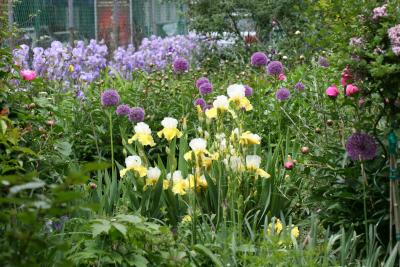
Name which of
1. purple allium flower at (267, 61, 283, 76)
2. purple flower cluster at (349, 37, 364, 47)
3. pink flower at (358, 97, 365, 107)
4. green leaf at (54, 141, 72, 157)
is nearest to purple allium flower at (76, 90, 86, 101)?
purple allium flower at (267, 61, 283, 76)

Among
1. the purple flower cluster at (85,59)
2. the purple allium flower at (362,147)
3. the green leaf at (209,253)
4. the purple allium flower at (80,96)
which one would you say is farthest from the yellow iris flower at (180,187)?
the purple allium flower at (80,96)

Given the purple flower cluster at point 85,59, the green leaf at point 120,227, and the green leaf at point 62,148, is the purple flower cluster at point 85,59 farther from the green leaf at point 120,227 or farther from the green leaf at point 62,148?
the green leaf at point 120,227

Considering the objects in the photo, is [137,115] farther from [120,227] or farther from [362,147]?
[120,227]

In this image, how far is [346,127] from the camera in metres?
4.45

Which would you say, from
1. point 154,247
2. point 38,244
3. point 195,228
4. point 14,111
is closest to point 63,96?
point 14,111

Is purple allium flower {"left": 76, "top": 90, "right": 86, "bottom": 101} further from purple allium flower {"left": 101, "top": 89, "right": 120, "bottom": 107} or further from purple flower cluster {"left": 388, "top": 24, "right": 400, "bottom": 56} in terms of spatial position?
purple flower cluster {"left": 388, "top": 24, "right": 400, "bottom": 56}

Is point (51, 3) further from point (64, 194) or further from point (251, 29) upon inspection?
point (64, 194)

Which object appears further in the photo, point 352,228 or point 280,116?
point 280,116

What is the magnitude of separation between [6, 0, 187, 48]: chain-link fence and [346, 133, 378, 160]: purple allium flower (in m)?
8.42

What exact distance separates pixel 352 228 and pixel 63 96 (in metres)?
3.38

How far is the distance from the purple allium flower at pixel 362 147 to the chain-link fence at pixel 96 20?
842cm

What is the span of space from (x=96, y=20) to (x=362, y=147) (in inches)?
472

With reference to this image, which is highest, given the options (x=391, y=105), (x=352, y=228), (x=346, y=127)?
(x=391, y=105)

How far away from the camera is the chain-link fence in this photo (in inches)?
509
